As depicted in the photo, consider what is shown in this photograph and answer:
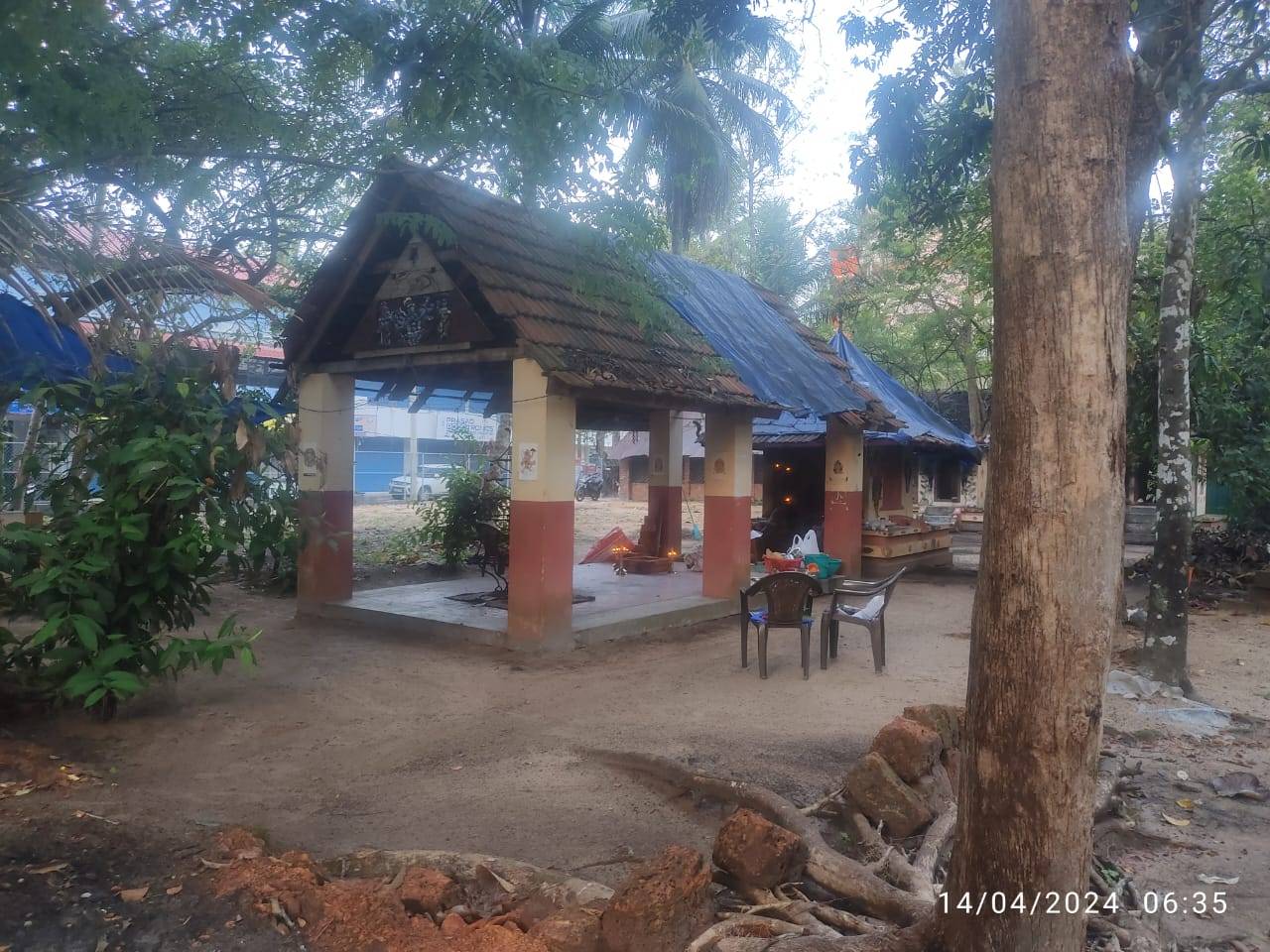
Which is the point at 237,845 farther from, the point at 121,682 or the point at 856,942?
the point at 856,942

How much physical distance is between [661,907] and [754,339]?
10342 mm

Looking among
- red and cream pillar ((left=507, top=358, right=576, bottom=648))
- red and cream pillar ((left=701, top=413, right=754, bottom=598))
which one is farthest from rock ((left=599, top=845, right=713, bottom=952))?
→ red and cream pillar ((left=701, top=413, right=754, bottom=598))

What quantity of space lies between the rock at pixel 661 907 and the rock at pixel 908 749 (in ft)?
5.32

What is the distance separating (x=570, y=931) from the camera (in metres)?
3.27

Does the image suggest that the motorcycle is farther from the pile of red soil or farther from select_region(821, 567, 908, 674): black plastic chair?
the pile of red soil

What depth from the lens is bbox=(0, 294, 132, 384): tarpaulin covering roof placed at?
648 cm

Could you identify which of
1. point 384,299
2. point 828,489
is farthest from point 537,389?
point 828,489

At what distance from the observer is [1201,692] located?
785 centimetres

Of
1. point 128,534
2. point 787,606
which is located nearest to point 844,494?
point 787,606

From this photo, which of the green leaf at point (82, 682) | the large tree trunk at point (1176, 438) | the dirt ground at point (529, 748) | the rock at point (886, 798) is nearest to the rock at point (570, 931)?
the dirt ground at point (529, 748)

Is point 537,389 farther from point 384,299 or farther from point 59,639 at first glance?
point 59,639

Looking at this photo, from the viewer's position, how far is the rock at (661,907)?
10.4 ft

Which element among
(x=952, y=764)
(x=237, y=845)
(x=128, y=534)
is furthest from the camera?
(x=128, y=534)

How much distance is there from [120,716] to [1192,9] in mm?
9600
